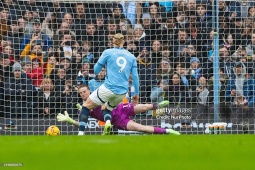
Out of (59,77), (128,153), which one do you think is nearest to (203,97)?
(59,77)

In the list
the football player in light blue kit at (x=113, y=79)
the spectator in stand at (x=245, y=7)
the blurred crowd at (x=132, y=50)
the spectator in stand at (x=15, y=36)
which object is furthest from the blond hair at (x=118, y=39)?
the spectator in stand at (x=245, y=7)

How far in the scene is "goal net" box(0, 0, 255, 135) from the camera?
14750 mm

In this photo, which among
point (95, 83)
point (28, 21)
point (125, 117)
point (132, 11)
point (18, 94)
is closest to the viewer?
point (125, 117)

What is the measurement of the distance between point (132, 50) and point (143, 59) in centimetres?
30

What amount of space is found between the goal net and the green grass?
8837 mm

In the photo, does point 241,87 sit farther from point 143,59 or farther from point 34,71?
point 34,71

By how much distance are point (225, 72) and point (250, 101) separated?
2.38ft

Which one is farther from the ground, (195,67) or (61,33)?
(61,33)

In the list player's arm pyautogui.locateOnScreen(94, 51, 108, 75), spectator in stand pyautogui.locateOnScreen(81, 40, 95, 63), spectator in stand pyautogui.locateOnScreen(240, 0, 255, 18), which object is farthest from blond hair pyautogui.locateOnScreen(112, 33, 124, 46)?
spectator in stand pyautogui.locateOnScreen(240, 0, 255, 18)

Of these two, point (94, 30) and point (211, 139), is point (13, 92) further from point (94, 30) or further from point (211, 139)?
point (211, 139)

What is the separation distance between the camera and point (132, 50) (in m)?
15.7

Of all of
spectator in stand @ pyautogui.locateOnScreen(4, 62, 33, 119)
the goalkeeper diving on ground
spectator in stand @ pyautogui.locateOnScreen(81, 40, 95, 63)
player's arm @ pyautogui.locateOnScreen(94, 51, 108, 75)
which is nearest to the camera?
player's arm @ pyautogui.locateOnScreen(94, 51, 108, 75)

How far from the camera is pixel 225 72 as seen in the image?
50.3 ft

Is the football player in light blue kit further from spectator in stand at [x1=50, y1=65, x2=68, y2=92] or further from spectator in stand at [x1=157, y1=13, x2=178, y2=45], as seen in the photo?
spectator in stand at [x1=157, y1=13, x2=178, y2=45]
